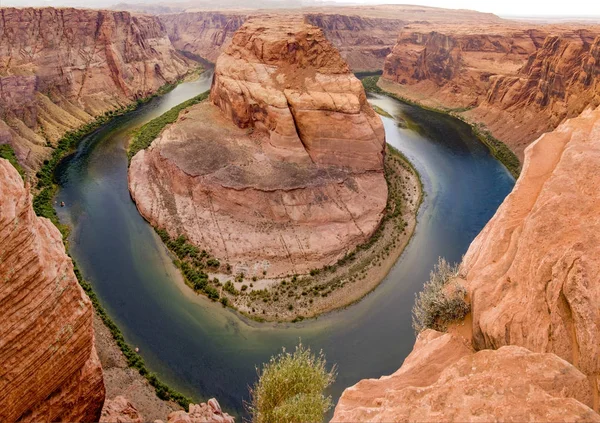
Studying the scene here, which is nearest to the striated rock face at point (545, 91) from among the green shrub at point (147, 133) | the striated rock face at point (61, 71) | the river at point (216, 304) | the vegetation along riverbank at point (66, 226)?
the river at point (216, 304)

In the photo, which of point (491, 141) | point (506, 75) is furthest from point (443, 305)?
point (506, 75)

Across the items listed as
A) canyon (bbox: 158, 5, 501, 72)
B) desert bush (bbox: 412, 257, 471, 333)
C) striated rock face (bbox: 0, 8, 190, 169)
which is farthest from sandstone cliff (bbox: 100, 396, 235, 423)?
canyon (bbox: 158, 5, 501, 72)

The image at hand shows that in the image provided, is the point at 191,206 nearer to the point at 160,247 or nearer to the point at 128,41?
the point at 160,247

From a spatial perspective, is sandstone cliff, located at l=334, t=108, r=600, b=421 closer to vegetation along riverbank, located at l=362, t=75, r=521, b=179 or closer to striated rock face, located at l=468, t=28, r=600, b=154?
vegetation along riverbank, located at l=362, t=75, r=521, b=179

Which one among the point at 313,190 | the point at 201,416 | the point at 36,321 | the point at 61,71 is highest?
the point at 61,71

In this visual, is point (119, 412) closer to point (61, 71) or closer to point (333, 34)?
point (61, 71)
